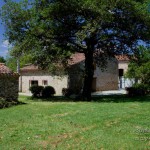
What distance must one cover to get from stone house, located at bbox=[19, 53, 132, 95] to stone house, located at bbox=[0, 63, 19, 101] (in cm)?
943

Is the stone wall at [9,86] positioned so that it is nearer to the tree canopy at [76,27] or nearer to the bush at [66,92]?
the tree canopy at [76,27]

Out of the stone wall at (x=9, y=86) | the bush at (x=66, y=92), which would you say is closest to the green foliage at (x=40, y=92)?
the bush at (x=66, y=92)

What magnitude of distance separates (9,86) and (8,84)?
17 centimetres

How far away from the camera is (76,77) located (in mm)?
38375

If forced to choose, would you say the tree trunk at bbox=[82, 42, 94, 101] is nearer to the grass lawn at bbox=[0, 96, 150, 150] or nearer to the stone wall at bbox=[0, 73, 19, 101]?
the stone wall at bbox=[0, 73, 19, 101]

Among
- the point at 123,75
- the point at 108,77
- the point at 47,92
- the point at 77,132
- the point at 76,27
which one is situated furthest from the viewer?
the point at 123,75

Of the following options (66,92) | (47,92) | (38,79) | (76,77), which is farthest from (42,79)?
(47,92)

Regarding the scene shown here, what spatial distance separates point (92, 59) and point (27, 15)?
680 centimetres

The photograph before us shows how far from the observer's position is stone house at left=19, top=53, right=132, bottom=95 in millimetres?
38094

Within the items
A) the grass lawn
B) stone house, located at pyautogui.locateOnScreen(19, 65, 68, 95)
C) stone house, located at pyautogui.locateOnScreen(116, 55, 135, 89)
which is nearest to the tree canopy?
stone house, located at pyautogui.locateOnScreen(19, 65, 68, 95)

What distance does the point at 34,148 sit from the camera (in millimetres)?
10750

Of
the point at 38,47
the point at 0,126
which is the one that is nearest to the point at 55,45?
the point at 38,47

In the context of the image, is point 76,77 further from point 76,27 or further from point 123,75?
point 76,27

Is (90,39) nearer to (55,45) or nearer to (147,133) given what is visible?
(55,45)
